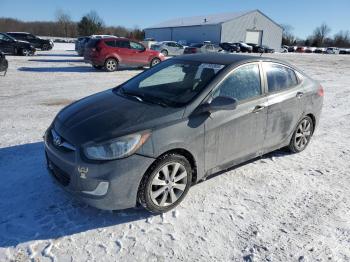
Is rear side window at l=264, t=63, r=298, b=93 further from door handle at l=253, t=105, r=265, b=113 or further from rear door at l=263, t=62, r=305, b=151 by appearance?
door handle at l=253, t=105, r=265, b=113

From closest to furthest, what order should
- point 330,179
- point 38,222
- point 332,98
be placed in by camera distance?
point 38,222 < point 330,179 < point 332,98

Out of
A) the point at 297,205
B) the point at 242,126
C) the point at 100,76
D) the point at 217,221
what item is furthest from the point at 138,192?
the point at 100,76

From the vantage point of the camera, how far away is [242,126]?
4.13 metres

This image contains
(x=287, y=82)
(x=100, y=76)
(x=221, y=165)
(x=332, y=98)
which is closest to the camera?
(x=221, y=165)

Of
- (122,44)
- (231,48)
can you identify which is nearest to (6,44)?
(122,44)

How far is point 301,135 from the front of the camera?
212 inches

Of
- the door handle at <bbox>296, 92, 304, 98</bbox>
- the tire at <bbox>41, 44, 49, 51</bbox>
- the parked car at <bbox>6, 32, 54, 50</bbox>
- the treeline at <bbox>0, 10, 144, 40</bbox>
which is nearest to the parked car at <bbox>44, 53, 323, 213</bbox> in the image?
the door handle at <bbox>296, 92, 304, 98</bbox>

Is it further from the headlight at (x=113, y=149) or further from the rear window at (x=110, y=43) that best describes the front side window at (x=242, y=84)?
the rear window at (x=110, y=43)

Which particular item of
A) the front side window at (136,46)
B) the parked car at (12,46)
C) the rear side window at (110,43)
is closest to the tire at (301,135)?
the rear side window at (110,43)

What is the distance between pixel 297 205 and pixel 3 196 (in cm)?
344

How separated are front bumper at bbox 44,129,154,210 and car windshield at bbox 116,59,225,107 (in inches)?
37.0

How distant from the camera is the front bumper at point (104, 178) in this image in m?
3.12

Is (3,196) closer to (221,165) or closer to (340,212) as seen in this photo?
(221,165)

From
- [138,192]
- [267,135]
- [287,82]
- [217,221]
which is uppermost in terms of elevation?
[287,82]
